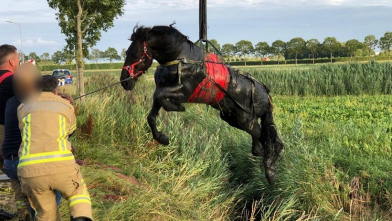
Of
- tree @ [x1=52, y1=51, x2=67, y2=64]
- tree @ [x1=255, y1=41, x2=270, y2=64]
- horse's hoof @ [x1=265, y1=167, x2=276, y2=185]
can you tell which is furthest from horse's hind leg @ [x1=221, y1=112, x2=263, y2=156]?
tree @ [x1=255, y1=41, x2=270, y2=64]

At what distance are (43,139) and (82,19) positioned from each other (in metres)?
9.15

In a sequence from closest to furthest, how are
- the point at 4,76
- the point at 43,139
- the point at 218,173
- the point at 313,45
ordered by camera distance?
the point at 43,139 < the point at 4,76 < the point at 218,173 < the point at 313,45

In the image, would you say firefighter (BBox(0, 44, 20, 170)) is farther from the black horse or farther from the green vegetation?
the green vegetation

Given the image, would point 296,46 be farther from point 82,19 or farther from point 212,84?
point 212,84

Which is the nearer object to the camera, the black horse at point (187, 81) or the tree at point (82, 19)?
the black horse at point (187, 81)

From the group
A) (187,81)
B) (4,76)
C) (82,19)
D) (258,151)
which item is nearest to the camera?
(187,81)

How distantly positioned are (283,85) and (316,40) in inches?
2722

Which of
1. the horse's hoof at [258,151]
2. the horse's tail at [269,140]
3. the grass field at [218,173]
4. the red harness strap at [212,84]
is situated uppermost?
the red harness strap at [212,84]

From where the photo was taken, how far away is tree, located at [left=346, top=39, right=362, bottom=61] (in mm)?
79375

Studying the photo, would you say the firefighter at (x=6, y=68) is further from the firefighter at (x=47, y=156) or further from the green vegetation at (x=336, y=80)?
the green vegetation at (x=336, y=80)

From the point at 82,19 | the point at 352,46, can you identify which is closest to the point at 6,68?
the point at 82,19

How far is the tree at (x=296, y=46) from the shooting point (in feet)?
271

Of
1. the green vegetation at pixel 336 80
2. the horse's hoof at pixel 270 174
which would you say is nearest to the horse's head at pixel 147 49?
the horse's hoof at pixel 270 174

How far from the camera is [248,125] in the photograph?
448 cm
